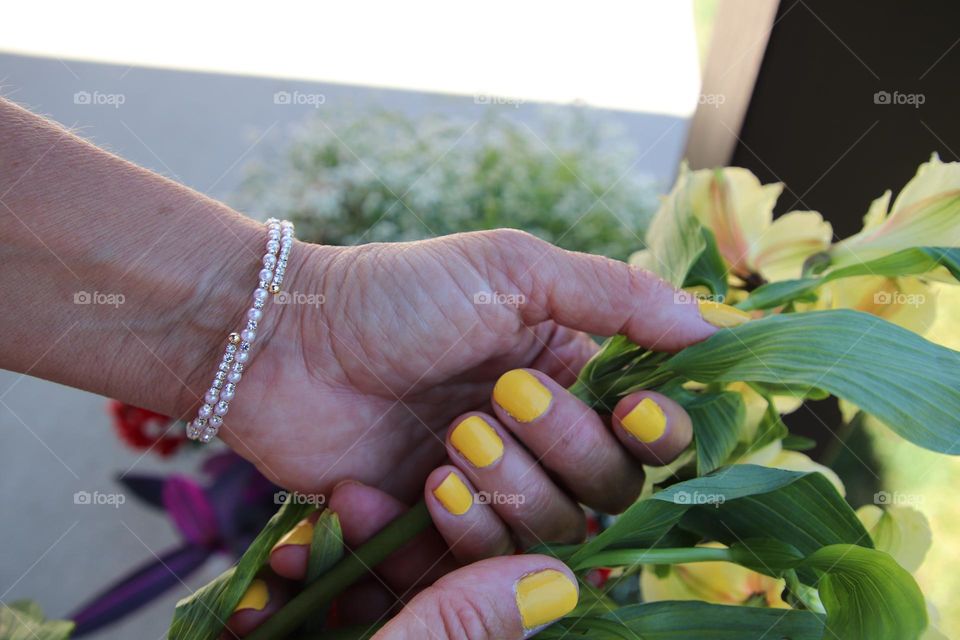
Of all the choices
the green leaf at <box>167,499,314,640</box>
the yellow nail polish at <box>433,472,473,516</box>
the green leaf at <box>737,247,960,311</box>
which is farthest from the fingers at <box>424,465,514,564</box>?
the green leaf at <box>737,247,960,311</box>

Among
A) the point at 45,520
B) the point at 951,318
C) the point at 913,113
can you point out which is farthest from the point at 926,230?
the point at 45,520

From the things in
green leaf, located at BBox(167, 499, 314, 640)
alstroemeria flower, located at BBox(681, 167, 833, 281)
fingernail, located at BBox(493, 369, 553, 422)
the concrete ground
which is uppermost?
alstroemeria flower, located at BBox(681, 167, 833, 281)

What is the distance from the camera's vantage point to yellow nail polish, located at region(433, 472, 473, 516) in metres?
0.49

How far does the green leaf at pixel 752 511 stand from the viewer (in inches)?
14.7

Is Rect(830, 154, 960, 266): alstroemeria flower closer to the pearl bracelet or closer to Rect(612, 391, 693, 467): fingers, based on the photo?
Rect(612, 391, 693, 467): fingers

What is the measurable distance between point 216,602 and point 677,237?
0.35 metres

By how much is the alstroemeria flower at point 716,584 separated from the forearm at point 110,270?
312 mm

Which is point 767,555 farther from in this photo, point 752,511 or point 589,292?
point 589,292

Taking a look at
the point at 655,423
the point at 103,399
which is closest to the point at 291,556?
the point at 655,423

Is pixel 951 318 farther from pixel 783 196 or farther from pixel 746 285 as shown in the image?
pixel 783 196

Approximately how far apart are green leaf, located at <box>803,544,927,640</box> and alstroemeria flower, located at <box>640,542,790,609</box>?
3.2 inches

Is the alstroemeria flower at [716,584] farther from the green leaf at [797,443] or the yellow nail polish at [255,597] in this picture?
the yellow nail polish at [255,597]

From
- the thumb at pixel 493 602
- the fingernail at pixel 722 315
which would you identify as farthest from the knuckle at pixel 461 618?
the fingernail at pixel 722 315

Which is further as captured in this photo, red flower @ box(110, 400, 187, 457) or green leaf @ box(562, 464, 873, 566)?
red flower @ box(110, 400, 187, 457)
